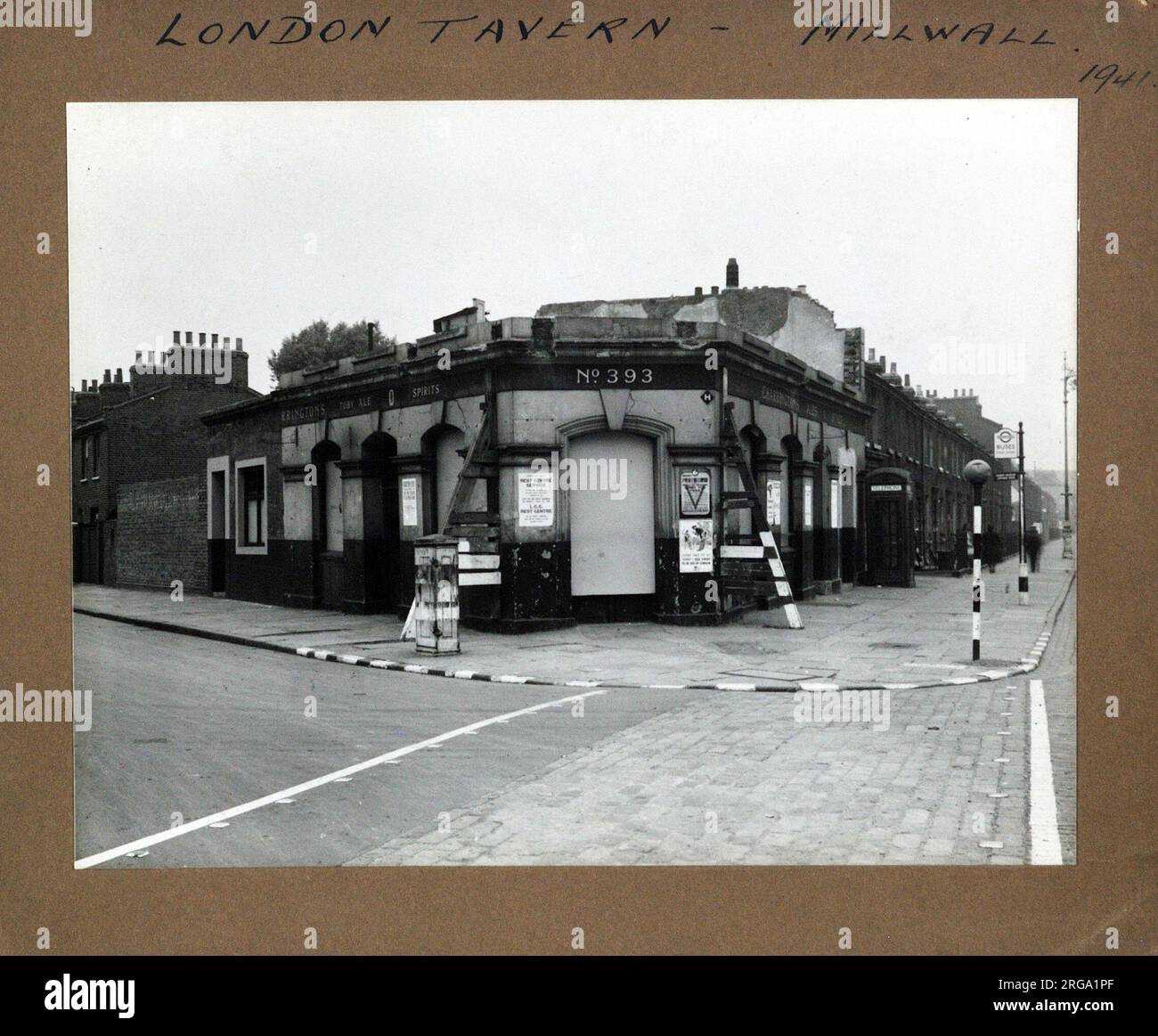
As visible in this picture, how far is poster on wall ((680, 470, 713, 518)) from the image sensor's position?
55.0 ft

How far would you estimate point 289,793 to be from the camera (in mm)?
6613

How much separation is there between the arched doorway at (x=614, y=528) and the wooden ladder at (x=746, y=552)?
1.25m

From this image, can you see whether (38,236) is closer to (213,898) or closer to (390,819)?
(213,898)

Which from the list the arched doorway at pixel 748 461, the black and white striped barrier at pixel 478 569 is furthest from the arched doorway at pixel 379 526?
the arched doorway at pixel 748 461

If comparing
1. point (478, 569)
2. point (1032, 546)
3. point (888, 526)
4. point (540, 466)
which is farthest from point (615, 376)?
point (1032, 546)

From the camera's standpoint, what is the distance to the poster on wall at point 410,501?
18297mm

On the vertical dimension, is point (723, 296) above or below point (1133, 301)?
above

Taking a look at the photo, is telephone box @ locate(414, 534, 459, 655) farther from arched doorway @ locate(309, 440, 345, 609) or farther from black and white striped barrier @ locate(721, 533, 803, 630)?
arched doorway @ locate(309, 440, 345, 609)

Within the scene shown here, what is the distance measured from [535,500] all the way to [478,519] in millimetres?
1065

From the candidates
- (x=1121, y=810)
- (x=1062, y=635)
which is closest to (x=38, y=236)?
(x=1121, y=810)

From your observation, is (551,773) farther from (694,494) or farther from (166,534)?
(166,534)

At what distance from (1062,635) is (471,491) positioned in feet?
31.1

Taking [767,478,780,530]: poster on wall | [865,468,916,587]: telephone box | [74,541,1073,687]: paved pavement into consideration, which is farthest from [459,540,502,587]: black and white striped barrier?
[865,468,916,587]: telephone box
